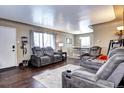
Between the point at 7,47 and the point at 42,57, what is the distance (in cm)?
173

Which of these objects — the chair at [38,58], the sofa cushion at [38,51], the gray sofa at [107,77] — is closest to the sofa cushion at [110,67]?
the gray sofa at [107,77]

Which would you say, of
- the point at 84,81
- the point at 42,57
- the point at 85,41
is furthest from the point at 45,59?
the point at 85,41

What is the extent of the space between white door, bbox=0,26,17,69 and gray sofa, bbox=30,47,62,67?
3.21 ft

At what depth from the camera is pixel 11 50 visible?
5.06 m

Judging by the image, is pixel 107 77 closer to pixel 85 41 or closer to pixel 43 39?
pixel 43 39

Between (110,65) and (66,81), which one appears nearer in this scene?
(110,65)

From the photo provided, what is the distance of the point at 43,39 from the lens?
704 centimetres

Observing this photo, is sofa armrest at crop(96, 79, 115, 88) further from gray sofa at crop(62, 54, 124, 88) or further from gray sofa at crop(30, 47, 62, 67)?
gray sofa at crop(30, 47, 62, 67)

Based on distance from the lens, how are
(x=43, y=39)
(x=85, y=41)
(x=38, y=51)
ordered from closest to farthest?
(x=38, y=51) → (x=43, y=39) → (x=85, y=41)

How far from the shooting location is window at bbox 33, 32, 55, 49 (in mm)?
6549
